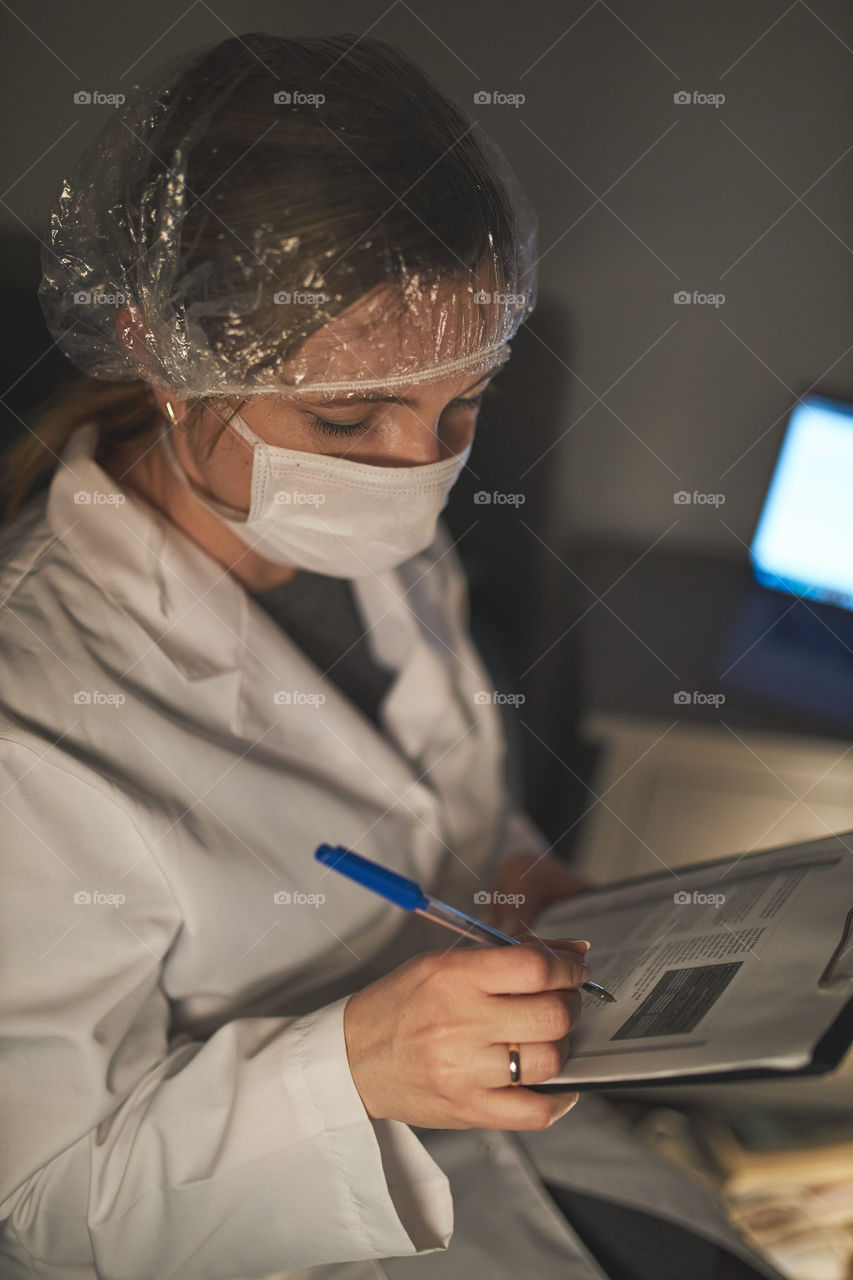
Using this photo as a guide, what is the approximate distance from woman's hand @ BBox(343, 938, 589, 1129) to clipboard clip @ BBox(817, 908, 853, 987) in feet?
0.59

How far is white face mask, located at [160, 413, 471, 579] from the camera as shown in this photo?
801mm

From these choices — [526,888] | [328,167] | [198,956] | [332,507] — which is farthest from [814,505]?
[198,956]

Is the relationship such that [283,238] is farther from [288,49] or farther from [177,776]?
[177,776]

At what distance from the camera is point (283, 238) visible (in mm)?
662

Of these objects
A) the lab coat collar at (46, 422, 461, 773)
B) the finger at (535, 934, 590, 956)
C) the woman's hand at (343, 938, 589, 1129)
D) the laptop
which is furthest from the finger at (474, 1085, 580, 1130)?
the laptop

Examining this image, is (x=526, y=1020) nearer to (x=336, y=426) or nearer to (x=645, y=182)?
(x=336, y=426)

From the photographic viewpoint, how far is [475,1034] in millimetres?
633

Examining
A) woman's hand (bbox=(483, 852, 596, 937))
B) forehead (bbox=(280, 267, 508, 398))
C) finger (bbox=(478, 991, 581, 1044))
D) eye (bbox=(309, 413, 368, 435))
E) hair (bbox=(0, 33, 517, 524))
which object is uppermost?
hair (bbox=(0, 33, 517, 524))

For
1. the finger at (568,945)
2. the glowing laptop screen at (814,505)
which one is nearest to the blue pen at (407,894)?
the finger at (568,945)

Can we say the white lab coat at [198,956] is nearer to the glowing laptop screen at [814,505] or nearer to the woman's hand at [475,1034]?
the woman's hand at [475,1034]

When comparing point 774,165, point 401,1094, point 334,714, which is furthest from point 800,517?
point 401,1094

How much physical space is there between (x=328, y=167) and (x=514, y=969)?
0.62 metres

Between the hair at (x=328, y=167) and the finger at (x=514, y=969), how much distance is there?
1.63ft

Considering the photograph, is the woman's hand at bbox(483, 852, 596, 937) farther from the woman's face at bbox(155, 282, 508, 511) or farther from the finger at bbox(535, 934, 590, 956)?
the woman's face at bbox(155, 282, 508, 511)
